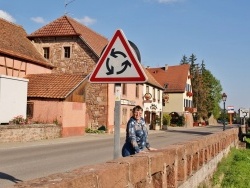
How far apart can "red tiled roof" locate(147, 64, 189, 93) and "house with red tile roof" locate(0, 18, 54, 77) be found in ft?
129

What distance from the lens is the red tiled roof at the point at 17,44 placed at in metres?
28.0

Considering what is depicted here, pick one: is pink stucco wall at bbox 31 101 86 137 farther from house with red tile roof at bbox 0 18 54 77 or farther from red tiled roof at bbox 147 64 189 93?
red tiled roof at bbox 147 64 189 93

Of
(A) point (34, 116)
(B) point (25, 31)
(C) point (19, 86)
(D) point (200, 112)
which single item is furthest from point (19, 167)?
(D) point (200, 112)

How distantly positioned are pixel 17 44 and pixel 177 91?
142 ft

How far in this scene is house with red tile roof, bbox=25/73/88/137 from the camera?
1024 inches

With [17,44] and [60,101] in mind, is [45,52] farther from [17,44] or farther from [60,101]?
[60,101]

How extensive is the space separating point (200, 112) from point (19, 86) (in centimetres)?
6190

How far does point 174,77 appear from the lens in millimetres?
72938

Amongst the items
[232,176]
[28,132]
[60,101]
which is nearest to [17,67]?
[60,101]

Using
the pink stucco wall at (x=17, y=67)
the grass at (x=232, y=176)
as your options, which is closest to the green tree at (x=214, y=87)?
the pink stucco wall at (x=17, y=67)

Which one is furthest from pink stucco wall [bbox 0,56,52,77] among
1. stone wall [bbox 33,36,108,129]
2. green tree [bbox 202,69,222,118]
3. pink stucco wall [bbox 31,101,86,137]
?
green tree [bbox 202,69,222,118]

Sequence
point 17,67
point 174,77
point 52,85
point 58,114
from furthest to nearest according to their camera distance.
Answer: point 174,77, point 17,67, point 52,85, point 58,114

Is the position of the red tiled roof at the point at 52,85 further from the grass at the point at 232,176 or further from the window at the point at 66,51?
the grass at the point at 232,176

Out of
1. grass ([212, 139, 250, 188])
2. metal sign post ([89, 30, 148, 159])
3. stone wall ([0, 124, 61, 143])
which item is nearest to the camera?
metal sign post ([89, 30, 148, 159])
